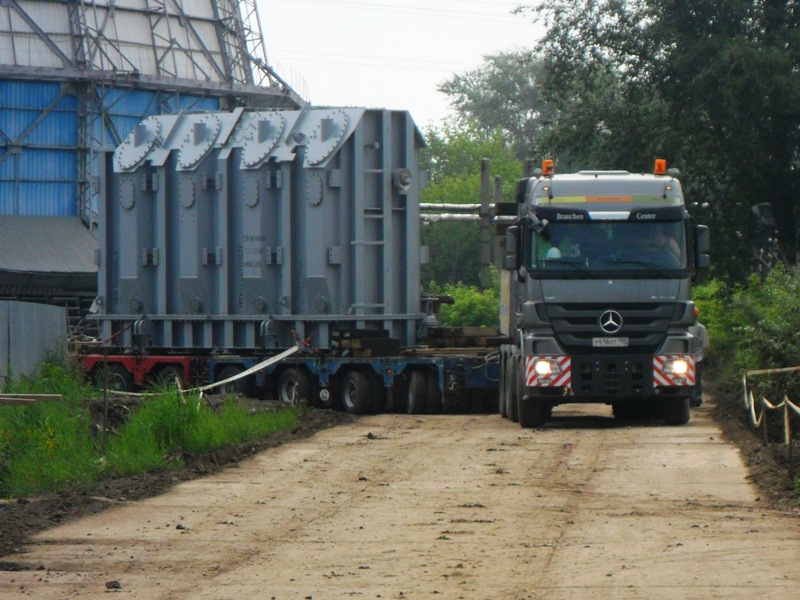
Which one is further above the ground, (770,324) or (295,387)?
(770,324)

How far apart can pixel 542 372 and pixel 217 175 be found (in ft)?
31.6

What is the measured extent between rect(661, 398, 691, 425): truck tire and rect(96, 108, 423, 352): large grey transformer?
5917mm

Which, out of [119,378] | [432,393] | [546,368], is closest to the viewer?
[546,368]

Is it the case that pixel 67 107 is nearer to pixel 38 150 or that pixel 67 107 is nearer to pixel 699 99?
pixel 38 150

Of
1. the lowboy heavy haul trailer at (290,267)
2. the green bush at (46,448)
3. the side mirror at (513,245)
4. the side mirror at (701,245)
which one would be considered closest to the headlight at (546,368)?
the side mirror at (513,245)

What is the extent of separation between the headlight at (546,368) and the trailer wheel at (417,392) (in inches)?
184

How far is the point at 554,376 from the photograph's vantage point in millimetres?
19938

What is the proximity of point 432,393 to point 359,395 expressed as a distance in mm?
1254

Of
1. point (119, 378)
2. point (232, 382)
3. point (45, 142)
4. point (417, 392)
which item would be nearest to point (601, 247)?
point (417, 392)

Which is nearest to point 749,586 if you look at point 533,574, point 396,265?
point 533,574

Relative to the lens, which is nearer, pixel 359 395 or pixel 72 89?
pixel 359 395

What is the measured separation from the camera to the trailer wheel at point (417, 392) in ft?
79.9

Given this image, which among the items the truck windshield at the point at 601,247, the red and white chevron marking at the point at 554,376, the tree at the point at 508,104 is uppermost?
the tree at the point at 508,104

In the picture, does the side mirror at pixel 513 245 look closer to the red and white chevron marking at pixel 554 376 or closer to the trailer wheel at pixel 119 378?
the red and white chevron marking at pixel 554 376
